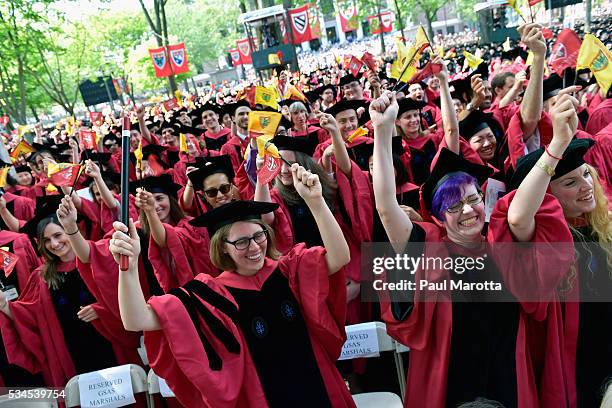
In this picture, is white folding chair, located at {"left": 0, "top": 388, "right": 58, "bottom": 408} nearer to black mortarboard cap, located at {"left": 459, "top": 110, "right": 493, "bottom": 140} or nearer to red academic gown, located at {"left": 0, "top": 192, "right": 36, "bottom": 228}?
red academic gown, located at {"left": 0, "top": 192, "right": 36, "bottom": 228}

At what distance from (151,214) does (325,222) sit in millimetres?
1672

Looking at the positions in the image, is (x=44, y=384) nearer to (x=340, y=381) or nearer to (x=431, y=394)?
(x=340, y=381)

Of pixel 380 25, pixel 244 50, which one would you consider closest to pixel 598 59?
pixel 244 50

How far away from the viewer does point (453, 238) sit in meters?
2.81

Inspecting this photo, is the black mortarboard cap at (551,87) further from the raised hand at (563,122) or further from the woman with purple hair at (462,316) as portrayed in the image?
the raised hand at (563,122)

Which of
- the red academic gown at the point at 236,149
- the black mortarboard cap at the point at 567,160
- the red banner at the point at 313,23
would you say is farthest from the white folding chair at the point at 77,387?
the red banner at the point at 313,23

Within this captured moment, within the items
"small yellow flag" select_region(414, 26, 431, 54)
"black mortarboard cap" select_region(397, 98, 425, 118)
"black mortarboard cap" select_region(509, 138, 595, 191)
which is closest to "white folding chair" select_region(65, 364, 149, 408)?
"black mortarboard cap" select_region(509, 138, 595, 191)

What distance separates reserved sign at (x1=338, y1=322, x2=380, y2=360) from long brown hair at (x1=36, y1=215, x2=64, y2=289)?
2336mm

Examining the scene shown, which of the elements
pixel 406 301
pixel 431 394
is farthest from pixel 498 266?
pixel 431 394

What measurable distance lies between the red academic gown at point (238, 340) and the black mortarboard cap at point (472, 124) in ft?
8.02

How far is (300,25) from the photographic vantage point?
2397cm

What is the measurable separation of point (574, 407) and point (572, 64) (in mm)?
3184

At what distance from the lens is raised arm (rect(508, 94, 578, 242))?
7.72 ft

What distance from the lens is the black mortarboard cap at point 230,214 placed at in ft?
9.99
